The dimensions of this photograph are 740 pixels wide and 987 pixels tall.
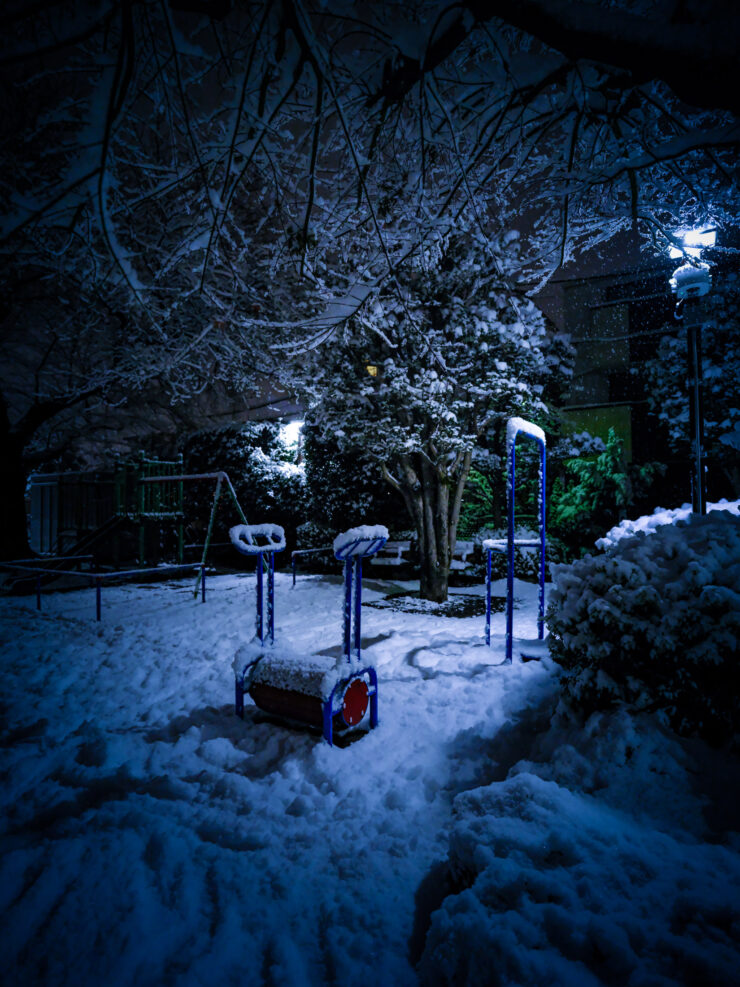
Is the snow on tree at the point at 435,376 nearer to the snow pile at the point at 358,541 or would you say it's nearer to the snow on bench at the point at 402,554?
the snow on bench at the point at 402,554

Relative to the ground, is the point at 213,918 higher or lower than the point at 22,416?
lower

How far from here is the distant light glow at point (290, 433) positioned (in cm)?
1592

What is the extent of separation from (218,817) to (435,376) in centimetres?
A: 684

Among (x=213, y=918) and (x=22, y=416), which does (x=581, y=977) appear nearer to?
(x=213, y=918)

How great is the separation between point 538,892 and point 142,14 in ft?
17.1

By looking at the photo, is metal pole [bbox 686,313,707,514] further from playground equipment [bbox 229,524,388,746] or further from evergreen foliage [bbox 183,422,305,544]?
evergreen foliage [bbox 183,422,305,544]

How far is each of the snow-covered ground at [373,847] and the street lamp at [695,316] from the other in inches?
115

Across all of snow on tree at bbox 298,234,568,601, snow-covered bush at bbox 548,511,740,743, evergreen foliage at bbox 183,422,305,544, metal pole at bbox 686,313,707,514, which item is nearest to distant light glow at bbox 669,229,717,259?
metal pole at bbox 686,313,707,514

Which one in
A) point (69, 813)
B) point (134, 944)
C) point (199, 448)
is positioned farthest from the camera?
point (199, 448)

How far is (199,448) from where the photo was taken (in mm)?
16266

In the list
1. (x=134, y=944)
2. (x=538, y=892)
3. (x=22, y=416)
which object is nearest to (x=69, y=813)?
(x=134, y=944)

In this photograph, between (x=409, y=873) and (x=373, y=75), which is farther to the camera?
(x=373, y=75)

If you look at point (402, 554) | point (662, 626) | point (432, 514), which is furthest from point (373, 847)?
point (402, 554)

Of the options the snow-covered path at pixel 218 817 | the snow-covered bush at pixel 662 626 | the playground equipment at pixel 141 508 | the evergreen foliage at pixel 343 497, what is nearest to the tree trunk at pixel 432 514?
the evergreen foliage at pixel 343 497
